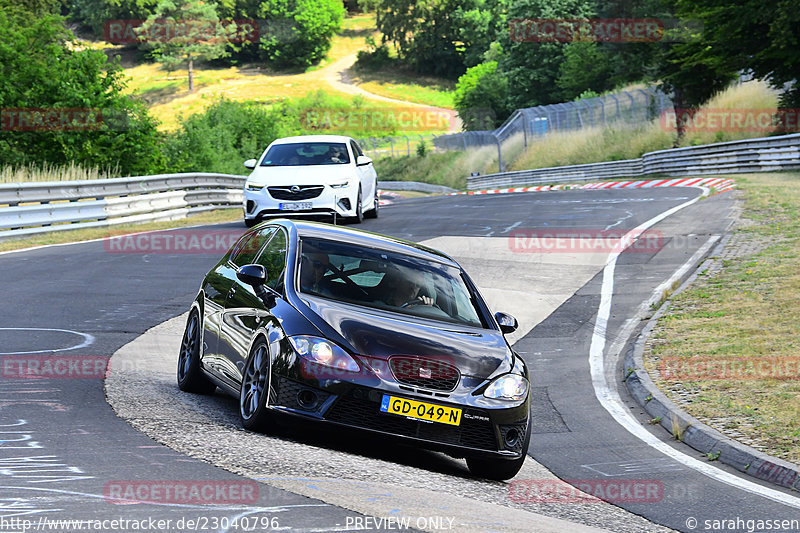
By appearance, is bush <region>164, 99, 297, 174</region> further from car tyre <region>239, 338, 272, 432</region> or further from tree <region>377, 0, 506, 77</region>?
tree <region>377, 0, 506, 77</region>

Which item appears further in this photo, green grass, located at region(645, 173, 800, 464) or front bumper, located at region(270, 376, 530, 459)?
green grass, located at region(645, 173, 800, 464)

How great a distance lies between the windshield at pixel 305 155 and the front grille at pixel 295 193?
98cm

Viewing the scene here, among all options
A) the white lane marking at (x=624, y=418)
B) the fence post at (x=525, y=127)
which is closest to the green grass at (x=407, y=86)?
the fence post at (x=525, y=127)

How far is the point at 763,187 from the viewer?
27031 millimetres

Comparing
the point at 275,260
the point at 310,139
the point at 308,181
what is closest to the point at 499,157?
the point at 310,139

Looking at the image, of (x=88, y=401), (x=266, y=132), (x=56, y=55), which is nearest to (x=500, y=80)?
(x=266, y=132)

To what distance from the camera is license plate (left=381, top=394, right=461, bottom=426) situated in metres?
6.75

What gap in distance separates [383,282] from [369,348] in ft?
3.81

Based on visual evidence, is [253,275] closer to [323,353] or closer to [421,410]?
[323,353]

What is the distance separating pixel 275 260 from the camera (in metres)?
8.16

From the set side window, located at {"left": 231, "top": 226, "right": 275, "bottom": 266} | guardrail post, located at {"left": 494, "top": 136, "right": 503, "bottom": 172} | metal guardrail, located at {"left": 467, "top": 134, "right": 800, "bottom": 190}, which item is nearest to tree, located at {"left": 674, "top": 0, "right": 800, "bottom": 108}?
metal guardrail, located at {"left": 467, "top": 134, "right": 800, "bottom": 190}

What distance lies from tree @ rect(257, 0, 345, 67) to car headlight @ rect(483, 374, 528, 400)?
151 metres

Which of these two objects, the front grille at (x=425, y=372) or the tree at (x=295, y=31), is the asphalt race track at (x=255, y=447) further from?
the tree at (x=295, y=31)

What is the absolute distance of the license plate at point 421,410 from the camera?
22.1ft
